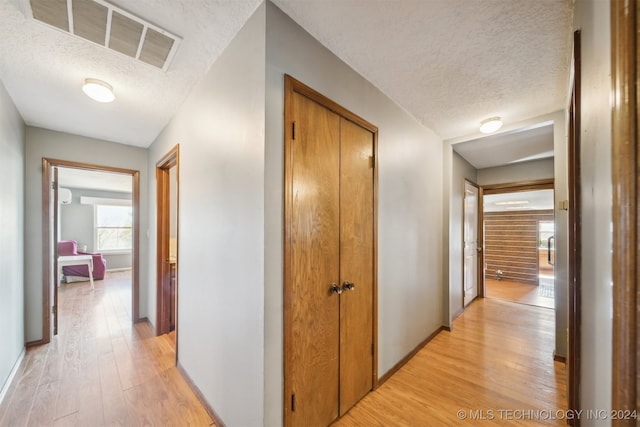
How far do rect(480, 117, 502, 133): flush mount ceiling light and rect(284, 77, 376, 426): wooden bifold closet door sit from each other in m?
1.58

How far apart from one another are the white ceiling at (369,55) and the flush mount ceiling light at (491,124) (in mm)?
76

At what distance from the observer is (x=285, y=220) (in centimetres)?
127

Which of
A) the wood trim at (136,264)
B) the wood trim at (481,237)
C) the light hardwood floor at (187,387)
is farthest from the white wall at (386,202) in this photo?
the wood trim at (136,264)

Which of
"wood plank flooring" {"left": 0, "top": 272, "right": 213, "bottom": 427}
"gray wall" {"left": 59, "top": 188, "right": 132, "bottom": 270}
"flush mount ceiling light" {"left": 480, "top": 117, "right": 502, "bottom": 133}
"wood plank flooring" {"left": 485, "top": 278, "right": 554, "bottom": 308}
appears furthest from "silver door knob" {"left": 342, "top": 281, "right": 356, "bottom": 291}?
"gray wall" {"left": 59, "top": 188, "right": 132, "bottom": 270}

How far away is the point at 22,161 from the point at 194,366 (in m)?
2.82

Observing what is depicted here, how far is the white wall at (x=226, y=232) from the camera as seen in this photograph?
4.13ft

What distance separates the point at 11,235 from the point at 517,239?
9221mm

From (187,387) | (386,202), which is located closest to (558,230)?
(386,202)

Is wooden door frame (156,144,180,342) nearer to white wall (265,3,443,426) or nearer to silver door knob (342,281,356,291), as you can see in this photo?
white wall (265,3,443,426)

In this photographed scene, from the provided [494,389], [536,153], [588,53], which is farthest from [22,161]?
[536,153]

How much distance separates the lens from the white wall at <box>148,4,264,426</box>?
1.26 m

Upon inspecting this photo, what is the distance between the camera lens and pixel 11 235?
2.09 metres

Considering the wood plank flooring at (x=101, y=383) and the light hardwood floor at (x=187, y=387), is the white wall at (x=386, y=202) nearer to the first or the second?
the light hardwood floor at (x=187, y=387)

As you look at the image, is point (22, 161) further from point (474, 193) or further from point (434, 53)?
point (474, 193)
